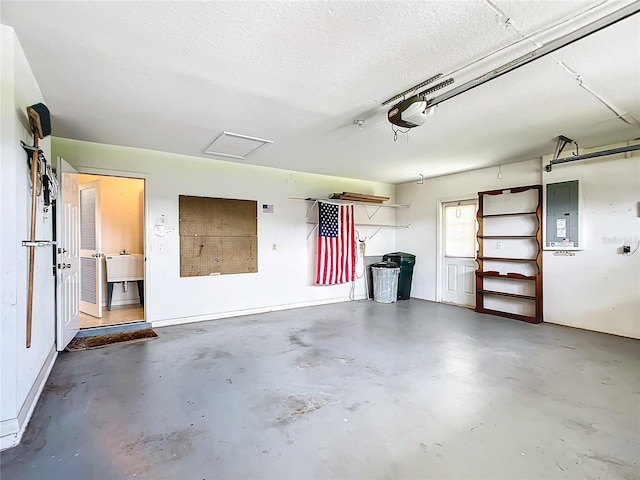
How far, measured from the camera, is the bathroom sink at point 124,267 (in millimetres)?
5816

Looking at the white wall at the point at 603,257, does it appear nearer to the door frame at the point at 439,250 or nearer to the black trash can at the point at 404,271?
the door frame at the point at 439,250

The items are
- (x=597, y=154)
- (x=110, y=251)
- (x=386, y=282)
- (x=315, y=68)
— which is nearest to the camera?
(x=315, y=68)

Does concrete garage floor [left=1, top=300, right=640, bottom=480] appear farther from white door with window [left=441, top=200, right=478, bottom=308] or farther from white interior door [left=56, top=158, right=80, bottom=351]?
white door with window [left=441, top=200, right=478, bottom=308]

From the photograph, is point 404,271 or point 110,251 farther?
point 404,271

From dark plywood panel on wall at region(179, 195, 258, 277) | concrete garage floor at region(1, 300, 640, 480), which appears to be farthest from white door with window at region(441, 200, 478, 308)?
dark plywood panel on wall at region(179, 195, 258, 277)

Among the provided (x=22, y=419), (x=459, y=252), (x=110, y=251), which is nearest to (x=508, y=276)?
(x=459, y=252)

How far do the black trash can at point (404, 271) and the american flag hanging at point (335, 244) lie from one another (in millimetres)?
1044

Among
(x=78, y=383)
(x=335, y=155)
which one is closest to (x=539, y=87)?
(x=335, y=155)

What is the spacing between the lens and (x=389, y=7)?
187 centimetres

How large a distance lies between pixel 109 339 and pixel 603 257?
22.1 feet

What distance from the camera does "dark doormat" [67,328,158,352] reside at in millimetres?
4008

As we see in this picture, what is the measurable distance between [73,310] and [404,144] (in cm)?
473

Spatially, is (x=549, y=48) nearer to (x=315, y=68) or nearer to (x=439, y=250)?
(x=315, y=68)

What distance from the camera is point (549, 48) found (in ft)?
7.22
